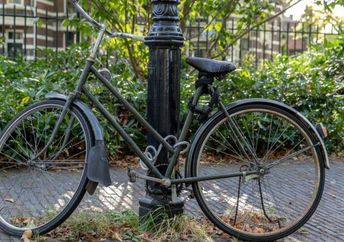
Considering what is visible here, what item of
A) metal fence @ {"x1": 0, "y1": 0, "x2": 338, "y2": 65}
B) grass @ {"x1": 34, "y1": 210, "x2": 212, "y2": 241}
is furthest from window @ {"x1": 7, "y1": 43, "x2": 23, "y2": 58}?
grass @ {"x1": 34, "y1": 210, "x2": 212, "y2": 241}

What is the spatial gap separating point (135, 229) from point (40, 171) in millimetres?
746

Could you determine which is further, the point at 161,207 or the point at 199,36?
the point at 199,36

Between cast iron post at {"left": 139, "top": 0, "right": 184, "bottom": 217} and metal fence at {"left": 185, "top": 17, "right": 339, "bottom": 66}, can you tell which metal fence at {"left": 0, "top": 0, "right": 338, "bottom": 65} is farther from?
cast iron post at {"left": 139, "top": 0, "right": 184, "bottom": 217}

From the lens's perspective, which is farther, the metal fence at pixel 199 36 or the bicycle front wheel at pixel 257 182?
the metal fence at pixel 199 36

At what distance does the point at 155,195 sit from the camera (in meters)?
3.62

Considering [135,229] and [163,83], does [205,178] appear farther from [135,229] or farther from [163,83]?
[163,83]

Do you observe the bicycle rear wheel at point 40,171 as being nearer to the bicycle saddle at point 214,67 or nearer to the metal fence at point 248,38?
the bicycle saddle at point 214,67

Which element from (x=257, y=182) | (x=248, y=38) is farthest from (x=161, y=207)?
(x=248, y=38)

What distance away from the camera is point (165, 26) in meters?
3.62

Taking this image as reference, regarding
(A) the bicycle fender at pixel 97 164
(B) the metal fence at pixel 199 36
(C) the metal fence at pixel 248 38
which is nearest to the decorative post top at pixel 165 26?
(A) the bicycle fender at pixel 97 164

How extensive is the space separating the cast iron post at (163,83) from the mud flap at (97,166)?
15.9 inches

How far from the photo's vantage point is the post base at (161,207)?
11.7 feet

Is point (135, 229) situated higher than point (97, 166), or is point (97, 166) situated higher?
point (97, 166)

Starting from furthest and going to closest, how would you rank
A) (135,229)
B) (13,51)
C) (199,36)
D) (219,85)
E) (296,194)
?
(13,51)
(199,36)
(219,85)
(296,194)
(135,229)
